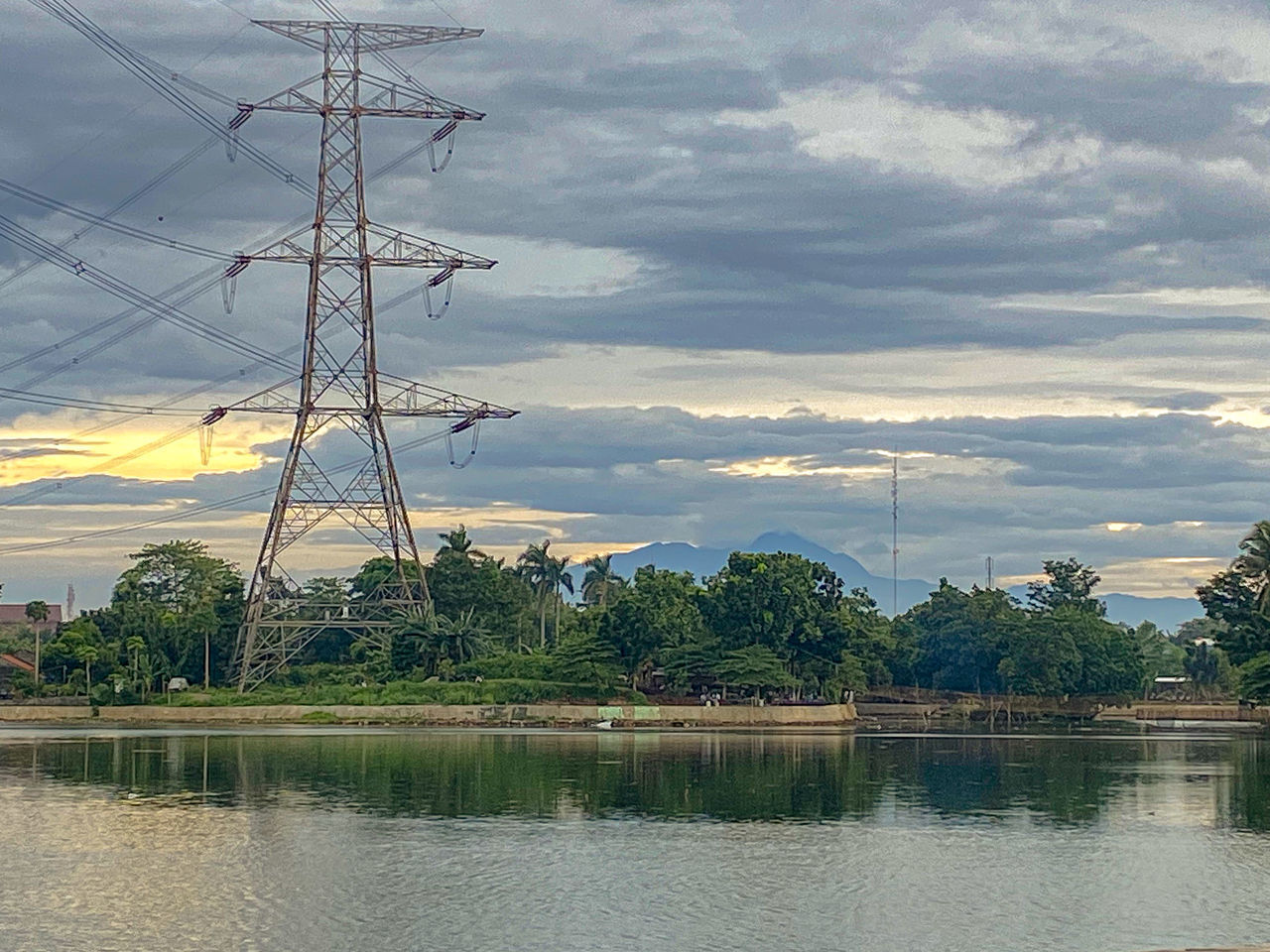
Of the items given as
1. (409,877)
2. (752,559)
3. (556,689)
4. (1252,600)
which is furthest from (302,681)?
(409,877)

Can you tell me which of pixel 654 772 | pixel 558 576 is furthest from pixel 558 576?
pixel 654 772

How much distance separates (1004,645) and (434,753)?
222 ft

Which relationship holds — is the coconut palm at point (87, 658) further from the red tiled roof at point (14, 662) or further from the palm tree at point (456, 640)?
the palm tree at point (456, 640)

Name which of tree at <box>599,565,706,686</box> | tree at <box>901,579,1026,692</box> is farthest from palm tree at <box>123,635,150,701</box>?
tree at <box>901,579,1026,692</box>

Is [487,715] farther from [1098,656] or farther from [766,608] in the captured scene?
[1098,656]

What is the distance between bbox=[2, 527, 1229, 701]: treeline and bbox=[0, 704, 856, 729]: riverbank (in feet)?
7.38

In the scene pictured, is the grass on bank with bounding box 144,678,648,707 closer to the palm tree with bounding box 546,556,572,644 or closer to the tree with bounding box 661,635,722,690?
the tree with bounding box 661,635,722,690

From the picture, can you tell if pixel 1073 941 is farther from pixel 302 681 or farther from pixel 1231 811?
pixel 302 681

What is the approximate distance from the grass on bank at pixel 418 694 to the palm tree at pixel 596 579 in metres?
69.0

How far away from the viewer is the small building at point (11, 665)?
135175mm

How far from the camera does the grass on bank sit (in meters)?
117

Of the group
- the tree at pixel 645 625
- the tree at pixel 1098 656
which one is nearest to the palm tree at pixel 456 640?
the tree at pixel 645 625

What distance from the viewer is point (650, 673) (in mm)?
125250

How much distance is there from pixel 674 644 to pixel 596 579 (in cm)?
7269
